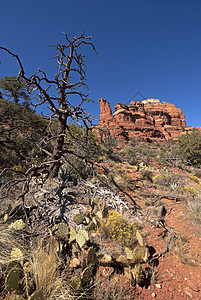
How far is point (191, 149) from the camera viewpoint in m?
15.0

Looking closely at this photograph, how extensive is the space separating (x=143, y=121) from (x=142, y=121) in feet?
1.84

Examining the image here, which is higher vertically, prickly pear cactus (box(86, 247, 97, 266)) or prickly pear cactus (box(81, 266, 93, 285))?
prickly pear cactus (box(86, 247, 97, 266))

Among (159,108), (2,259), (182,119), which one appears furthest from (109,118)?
(2,259)

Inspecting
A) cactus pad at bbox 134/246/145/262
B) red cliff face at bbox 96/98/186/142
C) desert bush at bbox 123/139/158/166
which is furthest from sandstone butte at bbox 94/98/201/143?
cactus pad at bbox 134/246/145/262

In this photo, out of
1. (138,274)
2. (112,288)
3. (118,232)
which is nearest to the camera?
(112,288)

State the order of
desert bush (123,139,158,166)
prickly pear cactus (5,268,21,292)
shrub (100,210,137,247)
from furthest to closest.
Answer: desert bush (123,139,158,166)
shrub (100,210,137,247)
prickly pear cactus (5,268,21,292)

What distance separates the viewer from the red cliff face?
62759 millimetres

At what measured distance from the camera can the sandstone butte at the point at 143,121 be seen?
6271 centimetres

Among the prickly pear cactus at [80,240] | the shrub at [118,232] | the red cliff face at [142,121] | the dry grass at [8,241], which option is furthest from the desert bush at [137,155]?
the red cliff face at [142,121]

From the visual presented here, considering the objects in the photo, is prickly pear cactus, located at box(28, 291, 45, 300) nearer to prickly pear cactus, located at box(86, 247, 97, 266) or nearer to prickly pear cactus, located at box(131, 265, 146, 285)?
prickly pear cactus, located at box(86, 247, 97, 266)

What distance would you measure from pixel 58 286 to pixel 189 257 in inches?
99.4

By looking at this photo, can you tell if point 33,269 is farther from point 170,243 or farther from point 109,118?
point 109,118

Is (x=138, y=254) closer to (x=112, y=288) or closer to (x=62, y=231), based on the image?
(x=112, y=288)

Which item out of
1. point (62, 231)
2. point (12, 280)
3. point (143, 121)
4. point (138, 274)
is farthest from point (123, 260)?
point (143, 121)
